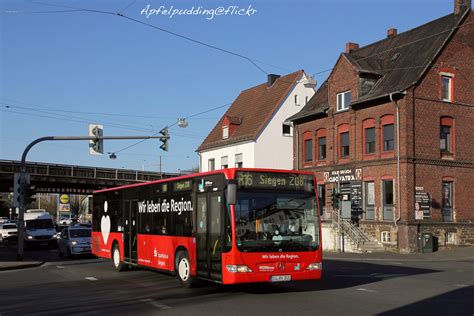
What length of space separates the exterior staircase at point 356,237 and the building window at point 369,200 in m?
1.03

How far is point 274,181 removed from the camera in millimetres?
12750

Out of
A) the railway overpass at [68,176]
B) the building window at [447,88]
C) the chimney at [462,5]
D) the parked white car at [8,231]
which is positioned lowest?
the parked white car at [8,231]

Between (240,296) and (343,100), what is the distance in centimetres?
2557

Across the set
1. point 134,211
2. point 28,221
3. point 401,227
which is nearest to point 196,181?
point 134,211

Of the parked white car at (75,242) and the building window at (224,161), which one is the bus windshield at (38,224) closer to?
the parked white car at (75,242)

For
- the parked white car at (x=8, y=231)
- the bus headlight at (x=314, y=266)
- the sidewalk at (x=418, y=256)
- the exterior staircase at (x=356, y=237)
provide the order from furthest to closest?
1. the parked white car at (x=8, y=231)
2. the exterior staircase at (x=356, y=237)
3. the sidewalk at (x=418, y=256)
4. the bus headlight at (x=314, y=266)

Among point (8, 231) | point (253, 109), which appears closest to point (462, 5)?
point (253, 109)

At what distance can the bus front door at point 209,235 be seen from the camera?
488 inches

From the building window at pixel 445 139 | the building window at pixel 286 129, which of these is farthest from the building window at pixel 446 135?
the building window at pixel 286 129

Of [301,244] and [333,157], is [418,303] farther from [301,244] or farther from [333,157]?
[333,157]

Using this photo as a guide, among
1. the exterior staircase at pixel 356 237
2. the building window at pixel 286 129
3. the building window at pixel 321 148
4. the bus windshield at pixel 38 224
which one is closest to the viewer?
the exterior staircase at pixel 356 237

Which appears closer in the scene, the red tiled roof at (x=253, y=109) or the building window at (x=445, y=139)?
the building window at (x=445, y=139)

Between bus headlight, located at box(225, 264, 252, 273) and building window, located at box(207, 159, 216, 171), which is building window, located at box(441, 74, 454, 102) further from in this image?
bus headlight, located at box(225, 264, 252, 273)

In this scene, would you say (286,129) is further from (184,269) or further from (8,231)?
(184,269)
